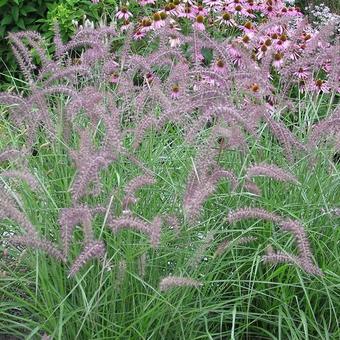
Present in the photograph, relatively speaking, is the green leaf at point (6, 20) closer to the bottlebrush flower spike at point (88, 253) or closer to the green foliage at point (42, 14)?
the green foliage at point (42, 14)

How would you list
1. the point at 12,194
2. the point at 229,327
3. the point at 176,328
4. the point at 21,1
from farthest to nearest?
the point at 21,1 → the point at 229,327 → the point at 176,328 → the point at 12,194

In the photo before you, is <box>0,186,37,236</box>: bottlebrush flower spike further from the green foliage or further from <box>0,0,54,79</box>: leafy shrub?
<box>0,0,54,79</box>: leafy shrub

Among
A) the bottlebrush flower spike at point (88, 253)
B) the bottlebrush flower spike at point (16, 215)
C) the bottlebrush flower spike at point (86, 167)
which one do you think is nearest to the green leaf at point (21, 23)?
the bottlebrush flower spike at point (86, 167)

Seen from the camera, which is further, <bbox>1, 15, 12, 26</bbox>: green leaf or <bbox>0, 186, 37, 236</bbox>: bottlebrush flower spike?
<bbox>1, 15, 12, 26</bbox>: green leaf

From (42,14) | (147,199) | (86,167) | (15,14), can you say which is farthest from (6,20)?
(86,167)

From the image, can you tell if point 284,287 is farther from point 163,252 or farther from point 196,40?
point 196,40

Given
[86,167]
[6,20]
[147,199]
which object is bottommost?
[6,20]

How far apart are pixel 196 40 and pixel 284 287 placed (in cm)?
156

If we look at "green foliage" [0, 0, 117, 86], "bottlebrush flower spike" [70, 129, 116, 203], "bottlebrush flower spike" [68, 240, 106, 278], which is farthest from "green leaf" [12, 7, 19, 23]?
"bottlebrush flower spike" [68, 240, 106, 278]

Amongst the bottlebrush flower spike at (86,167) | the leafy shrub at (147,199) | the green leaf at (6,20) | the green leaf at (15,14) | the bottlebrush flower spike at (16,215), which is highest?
the bottlebrush flower spike at (86,167)

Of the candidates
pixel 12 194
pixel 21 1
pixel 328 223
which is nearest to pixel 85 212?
pixel 12 194

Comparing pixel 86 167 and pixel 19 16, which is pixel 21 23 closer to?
pixel 19 16

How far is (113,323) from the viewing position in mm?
2871

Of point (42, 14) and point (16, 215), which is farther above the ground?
point (16, 215)
